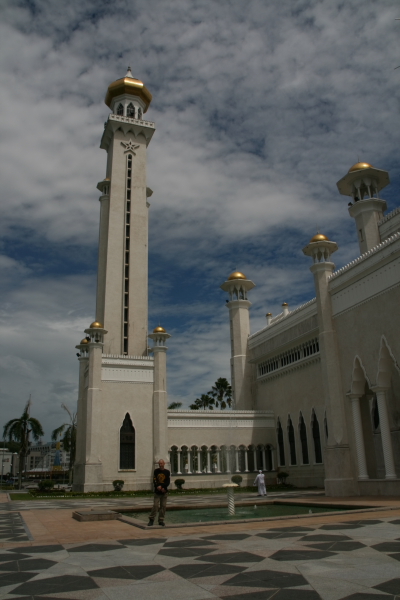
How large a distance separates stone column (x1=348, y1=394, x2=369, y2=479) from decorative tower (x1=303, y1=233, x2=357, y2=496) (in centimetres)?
48

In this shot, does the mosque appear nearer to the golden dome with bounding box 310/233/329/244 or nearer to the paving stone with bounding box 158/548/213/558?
the golden dome with bounding box 310/233/329/244

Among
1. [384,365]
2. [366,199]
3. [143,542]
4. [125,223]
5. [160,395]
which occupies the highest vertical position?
[125,223]

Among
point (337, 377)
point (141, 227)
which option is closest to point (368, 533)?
point (337, 377)

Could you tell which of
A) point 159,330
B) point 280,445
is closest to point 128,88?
point 159,330

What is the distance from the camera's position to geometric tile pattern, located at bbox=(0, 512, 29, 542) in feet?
32.4

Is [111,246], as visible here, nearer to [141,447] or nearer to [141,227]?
[141,227]

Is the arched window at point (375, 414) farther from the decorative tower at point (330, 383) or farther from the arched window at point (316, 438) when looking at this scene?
the arched window at point (316, 438)

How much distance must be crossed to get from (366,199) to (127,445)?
847 inches

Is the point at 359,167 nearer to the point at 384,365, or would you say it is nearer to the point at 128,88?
the point at 384,365

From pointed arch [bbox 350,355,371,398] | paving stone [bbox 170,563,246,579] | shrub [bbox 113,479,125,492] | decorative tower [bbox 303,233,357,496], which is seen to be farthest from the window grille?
paving stone [bbox 170,563,246,579]

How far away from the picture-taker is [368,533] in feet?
28.9

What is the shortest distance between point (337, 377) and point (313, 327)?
9599mm

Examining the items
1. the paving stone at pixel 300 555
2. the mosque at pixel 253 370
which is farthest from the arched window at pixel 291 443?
the paving stone at pixel 300 555

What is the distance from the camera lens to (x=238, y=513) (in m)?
14.2
